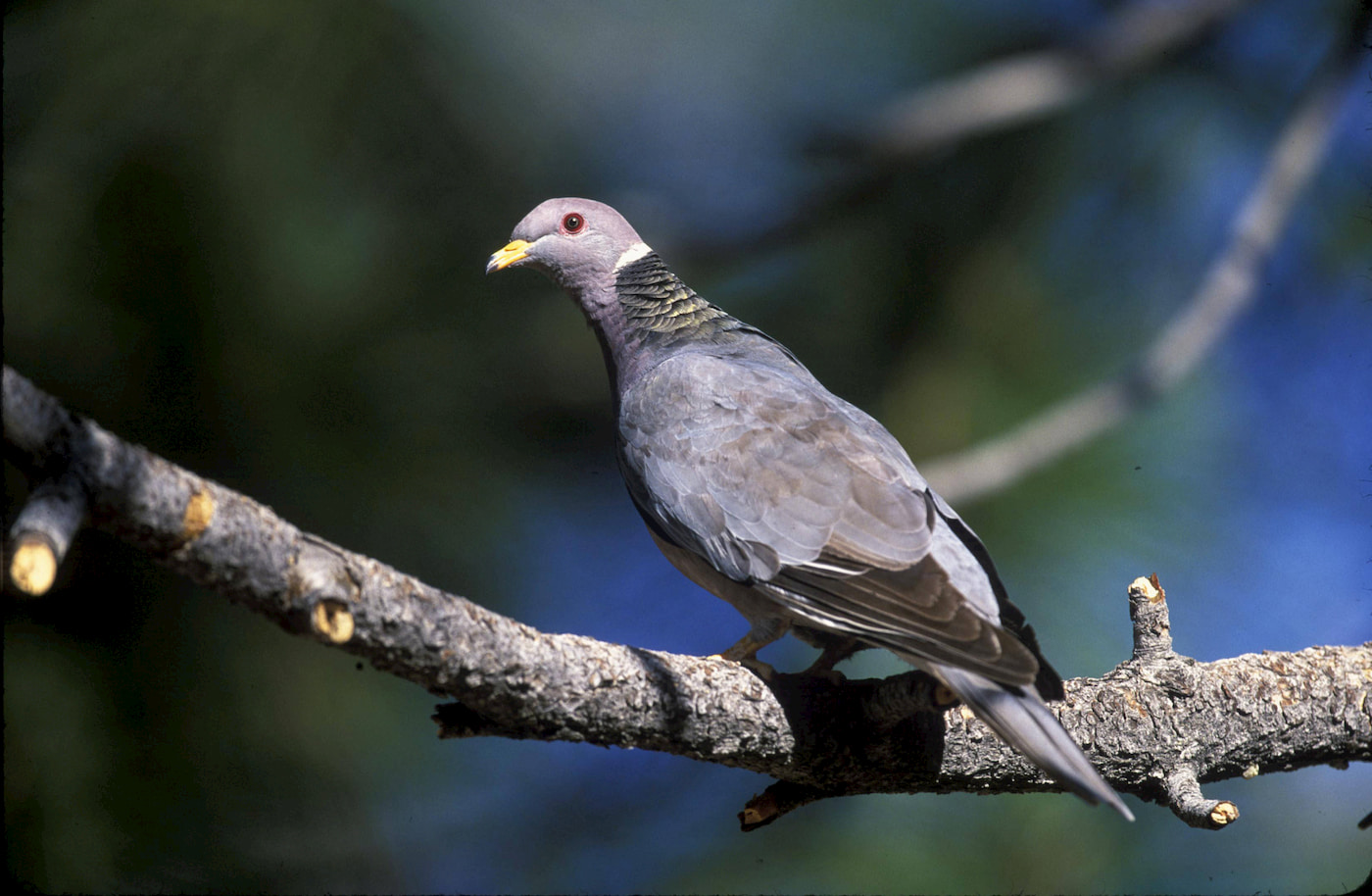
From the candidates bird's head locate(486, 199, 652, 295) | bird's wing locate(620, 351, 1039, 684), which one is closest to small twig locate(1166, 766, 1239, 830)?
bird's wing locate(620, 351, 1039, 684)

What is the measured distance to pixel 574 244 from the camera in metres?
2.07

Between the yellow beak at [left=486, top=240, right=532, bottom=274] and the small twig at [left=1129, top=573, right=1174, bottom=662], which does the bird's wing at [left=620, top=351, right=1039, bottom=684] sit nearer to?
the small twig at [left=1129, top=573, right=1174, bottom=662]

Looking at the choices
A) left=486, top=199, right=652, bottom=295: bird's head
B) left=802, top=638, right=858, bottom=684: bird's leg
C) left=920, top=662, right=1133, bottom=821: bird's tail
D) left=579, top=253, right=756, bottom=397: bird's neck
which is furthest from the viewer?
left=486, top=199, right=652, bottom=295: bird's head

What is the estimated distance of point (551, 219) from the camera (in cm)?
204

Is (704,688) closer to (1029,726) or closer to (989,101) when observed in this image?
(1029,726)

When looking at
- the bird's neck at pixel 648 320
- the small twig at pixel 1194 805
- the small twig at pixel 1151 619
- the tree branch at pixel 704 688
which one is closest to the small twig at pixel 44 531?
the tree branch at pixel 704 688

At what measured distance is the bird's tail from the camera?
1.19m

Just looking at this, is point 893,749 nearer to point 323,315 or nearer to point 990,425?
point 990,425

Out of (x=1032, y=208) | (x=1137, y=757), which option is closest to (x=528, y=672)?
(x=1137, y=757)

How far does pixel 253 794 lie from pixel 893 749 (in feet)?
4.44

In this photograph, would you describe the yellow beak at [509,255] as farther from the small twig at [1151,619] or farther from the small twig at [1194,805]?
the small twig at [1194,805]

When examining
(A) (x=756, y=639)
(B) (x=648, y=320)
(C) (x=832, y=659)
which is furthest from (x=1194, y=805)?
(B) (x=648, y=320)

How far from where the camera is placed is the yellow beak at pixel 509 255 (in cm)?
199

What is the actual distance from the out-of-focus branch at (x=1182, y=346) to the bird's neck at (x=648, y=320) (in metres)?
0.61
